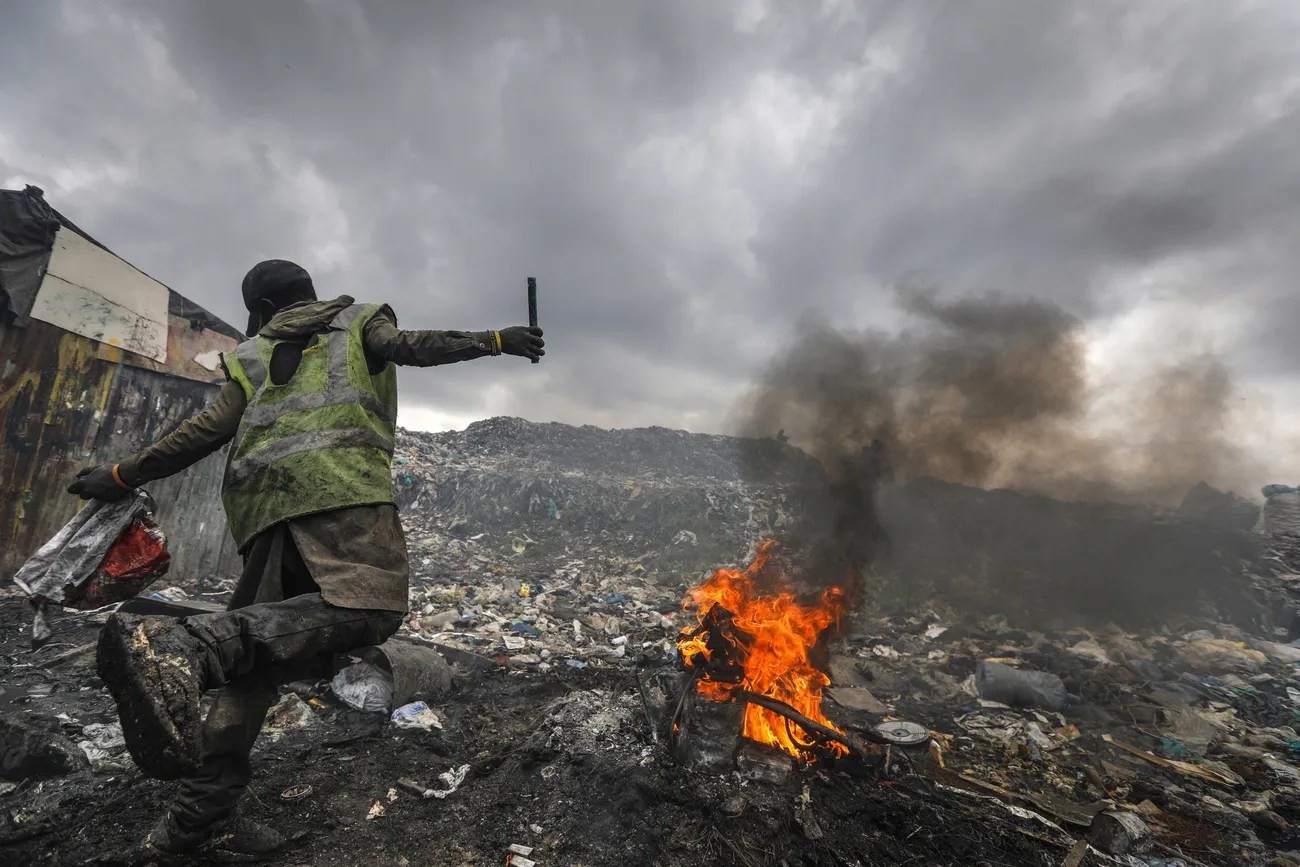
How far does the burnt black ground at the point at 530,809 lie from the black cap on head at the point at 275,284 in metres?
2.20

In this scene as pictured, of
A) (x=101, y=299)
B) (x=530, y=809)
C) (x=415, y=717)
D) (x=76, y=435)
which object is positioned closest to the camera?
(x=530, y=809)

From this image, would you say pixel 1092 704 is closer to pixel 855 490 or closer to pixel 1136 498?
pixel 855 490

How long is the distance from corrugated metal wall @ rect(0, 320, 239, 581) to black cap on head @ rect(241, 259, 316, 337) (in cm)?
598

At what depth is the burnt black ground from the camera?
235 cm

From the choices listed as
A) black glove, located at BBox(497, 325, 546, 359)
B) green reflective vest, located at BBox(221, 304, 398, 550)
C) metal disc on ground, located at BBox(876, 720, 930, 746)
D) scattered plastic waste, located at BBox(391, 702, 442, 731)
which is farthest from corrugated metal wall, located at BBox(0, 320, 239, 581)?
metal disc on ground, located at BBox(876, 720, 930, 746)

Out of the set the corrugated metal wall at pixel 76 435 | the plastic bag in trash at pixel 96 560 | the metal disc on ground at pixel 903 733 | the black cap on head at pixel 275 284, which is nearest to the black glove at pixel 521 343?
the black cap on head at pixel 275 284

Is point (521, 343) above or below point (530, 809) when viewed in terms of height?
above

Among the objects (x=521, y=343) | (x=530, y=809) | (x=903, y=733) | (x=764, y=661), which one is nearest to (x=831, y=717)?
(x=903, y=733)

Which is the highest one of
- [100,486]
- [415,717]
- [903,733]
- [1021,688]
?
[100,486]

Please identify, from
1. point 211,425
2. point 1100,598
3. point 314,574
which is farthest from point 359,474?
point 1100,598

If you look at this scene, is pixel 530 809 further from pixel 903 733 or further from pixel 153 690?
pixel 903 733

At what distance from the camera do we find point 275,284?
101 inches

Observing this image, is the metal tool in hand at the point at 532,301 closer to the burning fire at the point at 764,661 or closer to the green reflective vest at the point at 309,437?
the green reflective vest at the point at 309,437

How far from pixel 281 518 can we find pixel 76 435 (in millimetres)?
6836
